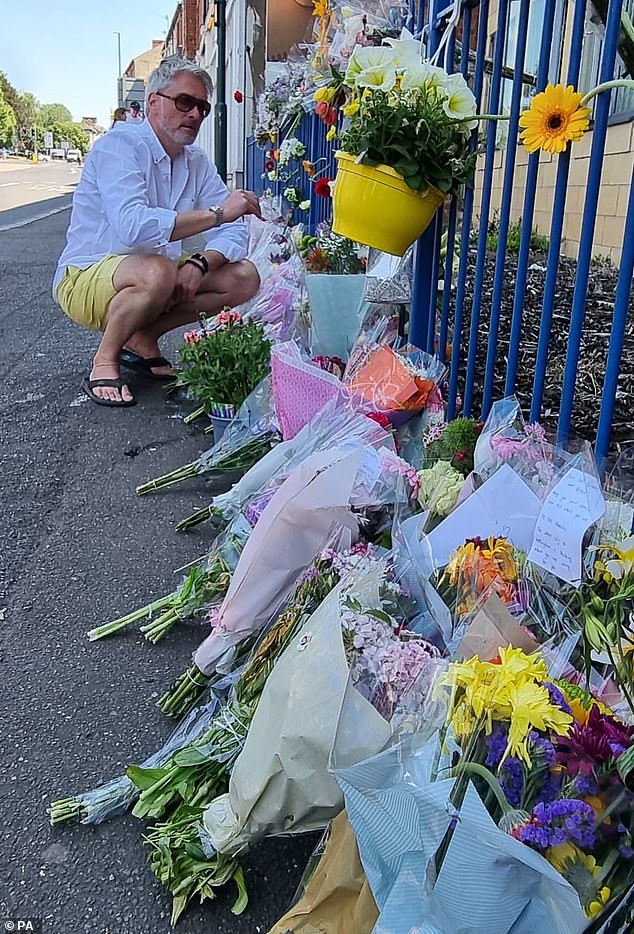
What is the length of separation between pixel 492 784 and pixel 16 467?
293 cm

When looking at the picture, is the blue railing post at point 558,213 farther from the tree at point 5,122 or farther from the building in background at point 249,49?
the tree at point 5,122

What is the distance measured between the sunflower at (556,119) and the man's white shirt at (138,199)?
2.51m

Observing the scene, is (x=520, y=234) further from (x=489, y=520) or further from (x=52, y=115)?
(x=52, y=115)

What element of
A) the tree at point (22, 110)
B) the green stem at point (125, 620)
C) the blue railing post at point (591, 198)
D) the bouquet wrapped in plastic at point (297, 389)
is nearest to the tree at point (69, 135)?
the tree at point (22, 110)

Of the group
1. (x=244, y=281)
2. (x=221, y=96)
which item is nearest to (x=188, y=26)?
(x=221, y=96)

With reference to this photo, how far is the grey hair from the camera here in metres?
4.10

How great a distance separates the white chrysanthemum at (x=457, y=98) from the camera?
2.37 metres

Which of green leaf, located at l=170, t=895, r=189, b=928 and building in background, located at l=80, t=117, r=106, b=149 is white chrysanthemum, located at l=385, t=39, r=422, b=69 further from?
building in background, located at l=80, t=117, r=106, b=149

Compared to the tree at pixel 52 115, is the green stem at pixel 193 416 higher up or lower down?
lower down

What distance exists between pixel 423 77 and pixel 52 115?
153843mm

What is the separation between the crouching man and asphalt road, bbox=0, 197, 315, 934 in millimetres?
375

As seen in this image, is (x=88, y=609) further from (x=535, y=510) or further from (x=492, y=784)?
(x=492, y=784)

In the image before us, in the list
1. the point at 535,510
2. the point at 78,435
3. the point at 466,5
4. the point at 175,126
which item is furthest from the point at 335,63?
the point at 535,510

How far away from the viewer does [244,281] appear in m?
4.81
